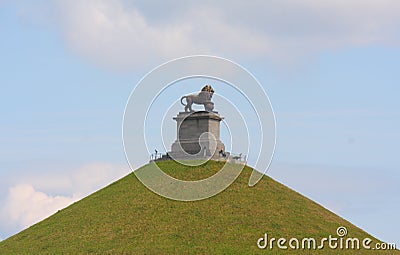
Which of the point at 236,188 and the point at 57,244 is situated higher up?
the point at 236,188

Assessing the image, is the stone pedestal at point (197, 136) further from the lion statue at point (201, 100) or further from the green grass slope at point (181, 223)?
the green grass slope at point (181, 223)

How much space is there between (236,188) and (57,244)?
20.7m

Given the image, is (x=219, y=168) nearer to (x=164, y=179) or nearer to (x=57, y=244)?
(x=164, y=179)

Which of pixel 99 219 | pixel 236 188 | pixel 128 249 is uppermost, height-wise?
pixel 236 188

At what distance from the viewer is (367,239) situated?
97.6 metres

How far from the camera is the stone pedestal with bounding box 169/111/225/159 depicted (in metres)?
104

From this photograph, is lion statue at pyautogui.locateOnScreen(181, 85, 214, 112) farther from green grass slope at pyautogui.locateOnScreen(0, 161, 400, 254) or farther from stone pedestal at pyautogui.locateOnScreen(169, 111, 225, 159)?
green grass slope at pyautogui.locateOnScreen(0, 161, 400, 254)

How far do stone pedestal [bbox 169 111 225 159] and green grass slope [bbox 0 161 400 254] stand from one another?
5.83 feet

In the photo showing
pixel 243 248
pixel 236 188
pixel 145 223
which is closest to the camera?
pixel 243 248

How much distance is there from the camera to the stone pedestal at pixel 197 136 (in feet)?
341

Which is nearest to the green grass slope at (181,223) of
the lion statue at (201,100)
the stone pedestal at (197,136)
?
the stone pedestal at (197,136)

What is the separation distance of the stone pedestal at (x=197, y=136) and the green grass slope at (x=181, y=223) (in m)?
1.78

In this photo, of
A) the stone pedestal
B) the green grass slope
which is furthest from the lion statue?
the green grass slope

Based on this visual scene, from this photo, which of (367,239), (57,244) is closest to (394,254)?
(367,239)
